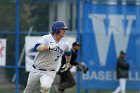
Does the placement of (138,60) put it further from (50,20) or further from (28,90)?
(28,90)

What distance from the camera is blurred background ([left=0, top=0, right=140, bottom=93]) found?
1731 cm

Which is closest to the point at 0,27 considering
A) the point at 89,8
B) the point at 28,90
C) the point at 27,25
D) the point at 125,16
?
the point at 27,25

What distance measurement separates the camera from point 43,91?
11008 millimetres

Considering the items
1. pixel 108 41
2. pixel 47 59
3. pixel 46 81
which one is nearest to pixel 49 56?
pixel 47 59

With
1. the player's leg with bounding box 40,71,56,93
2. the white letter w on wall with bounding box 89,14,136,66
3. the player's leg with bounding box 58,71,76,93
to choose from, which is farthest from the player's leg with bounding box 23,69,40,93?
the white letter w on wall with bounding box 89,14,136,66

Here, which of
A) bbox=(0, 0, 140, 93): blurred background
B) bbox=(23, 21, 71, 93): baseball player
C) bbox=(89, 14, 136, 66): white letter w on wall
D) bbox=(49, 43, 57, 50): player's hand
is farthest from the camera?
bbox=(89, 14, 136, 66): white letter w on wall

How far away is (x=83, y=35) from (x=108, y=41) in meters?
0.85

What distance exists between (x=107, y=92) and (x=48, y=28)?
2.74 m

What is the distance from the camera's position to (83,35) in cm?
1728

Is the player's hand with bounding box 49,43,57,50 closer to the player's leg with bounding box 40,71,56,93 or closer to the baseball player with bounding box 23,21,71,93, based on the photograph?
the baseball player with bounding box 23,21,71,93

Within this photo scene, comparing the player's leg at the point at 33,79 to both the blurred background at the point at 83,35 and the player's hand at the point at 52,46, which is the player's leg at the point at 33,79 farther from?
the blurred background at the point at 83,35

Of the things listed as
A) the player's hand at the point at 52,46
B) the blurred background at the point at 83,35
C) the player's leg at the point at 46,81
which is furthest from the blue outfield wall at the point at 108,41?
the player's hand at the point at 52,46

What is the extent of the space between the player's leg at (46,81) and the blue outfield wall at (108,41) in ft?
20.2

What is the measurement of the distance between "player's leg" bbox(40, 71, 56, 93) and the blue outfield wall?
616cm
